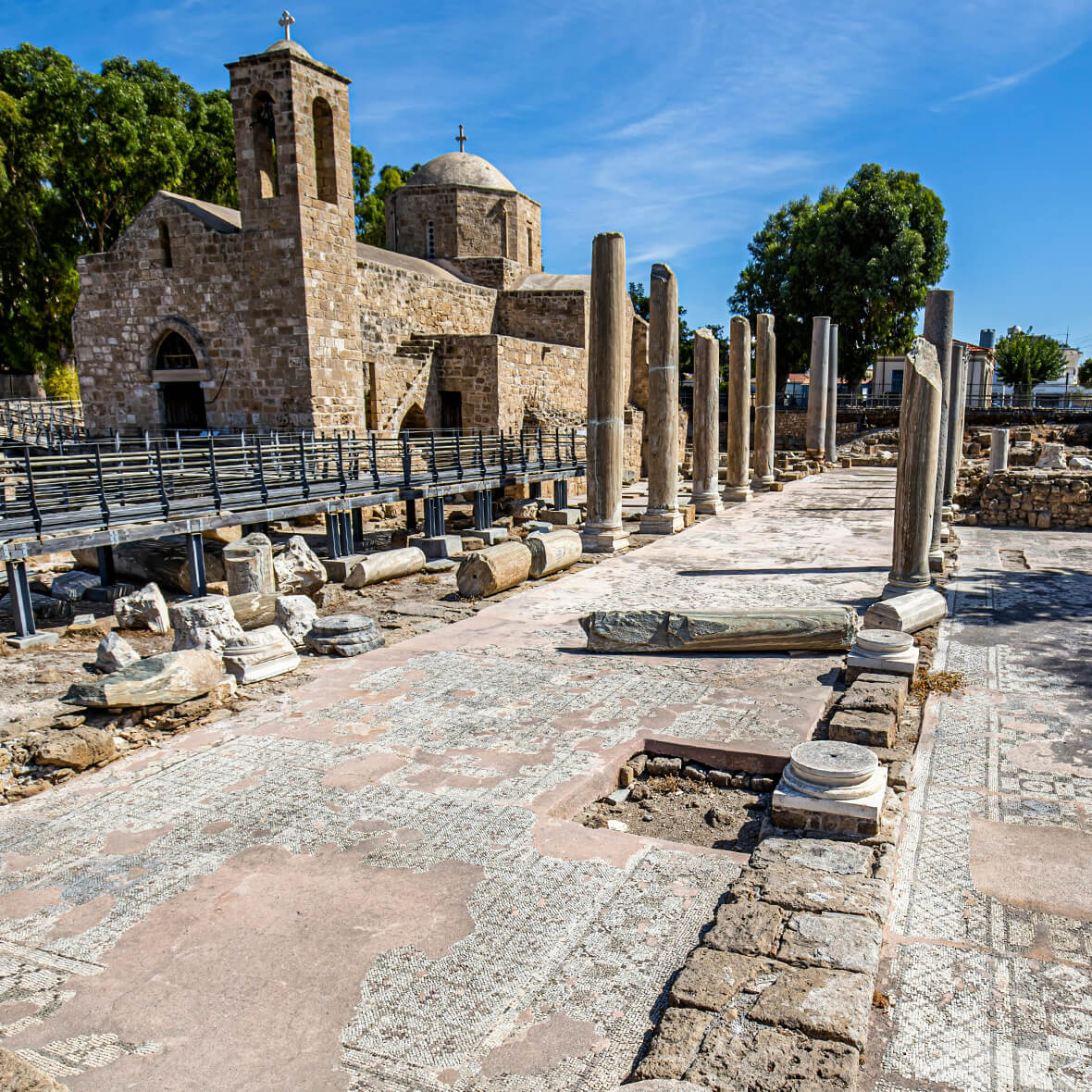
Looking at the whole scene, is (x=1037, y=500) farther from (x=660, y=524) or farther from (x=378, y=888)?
(x=378, y=888)

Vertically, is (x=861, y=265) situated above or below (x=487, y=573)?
above

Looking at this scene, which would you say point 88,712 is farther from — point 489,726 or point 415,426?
point 415,426

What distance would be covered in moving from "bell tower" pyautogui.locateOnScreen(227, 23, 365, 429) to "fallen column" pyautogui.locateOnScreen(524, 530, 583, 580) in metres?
9.50

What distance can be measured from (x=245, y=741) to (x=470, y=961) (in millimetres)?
3165

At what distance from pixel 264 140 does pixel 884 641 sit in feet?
61.0

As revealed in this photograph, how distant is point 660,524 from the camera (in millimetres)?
15312

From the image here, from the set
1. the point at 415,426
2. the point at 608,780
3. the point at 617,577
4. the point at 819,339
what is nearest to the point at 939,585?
the point at 617,577

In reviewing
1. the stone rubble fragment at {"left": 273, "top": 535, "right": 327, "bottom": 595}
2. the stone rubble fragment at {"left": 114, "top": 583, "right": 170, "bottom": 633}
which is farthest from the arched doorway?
the stone rubble fragment at {"left": 114, "top": 583, "right": 170, "bottom": 633}

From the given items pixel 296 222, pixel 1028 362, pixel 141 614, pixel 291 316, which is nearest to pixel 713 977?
pixel 141 614

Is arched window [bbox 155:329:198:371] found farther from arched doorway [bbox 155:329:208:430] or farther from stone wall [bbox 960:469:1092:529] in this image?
stone wall [bbox 960:469:1092:529]

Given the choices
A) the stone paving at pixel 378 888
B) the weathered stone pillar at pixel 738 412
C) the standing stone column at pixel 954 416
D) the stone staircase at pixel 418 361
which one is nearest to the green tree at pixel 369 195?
the stone staircase at pixel 418 361

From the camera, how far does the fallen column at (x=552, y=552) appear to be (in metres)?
12.0

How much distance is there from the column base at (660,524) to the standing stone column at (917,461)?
20.9ft

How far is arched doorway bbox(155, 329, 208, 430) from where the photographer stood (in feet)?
71.8
